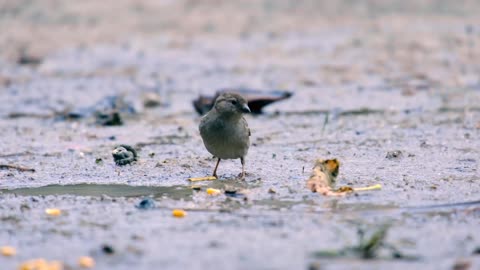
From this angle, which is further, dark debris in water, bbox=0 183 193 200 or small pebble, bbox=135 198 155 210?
dark debris in water, bbox=0 183 193 200

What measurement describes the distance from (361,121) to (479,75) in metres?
3.73

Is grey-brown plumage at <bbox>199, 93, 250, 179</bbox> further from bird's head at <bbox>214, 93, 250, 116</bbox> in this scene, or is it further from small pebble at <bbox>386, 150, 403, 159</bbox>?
small pebble at <bbox>386, 150, 403, 159</bbox>

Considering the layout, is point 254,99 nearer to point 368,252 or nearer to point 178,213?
point 178,213

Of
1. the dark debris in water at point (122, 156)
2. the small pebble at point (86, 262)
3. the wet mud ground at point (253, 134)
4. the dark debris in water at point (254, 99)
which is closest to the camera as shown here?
the small pebble at point (86, 262)

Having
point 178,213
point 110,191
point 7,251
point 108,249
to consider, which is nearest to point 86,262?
point 108,249

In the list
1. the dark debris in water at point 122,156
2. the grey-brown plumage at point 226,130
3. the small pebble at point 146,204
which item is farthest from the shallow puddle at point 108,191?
the dark debris in water at point 122,156

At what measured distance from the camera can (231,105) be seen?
7.64 meters

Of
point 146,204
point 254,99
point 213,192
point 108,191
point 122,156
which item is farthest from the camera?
point 254,99

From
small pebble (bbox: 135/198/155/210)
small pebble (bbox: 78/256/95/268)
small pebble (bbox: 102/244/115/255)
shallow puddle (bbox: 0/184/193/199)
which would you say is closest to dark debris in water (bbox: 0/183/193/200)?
shallow puddle (bbox: 0/184/193/199)

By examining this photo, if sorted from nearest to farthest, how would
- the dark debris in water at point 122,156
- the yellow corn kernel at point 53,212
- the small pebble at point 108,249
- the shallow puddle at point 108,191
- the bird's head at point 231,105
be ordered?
the small pebble at point 108,249, the yellow corn kernel at point 53,212, the shallow puddle at point 108,191, the bird's head at point 231,105, the dark debris in water at point 122,156

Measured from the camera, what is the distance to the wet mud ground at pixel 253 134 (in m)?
5.44

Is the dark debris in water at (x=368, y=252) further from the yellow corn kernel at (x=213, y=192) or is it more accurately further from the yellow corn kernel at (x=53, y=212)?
the yellow corn kernel at (x=53, y=212)

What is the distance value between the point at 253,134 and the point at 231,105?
2227 mm

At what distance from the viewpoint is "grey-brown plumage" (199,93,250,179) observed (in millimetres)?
7500
